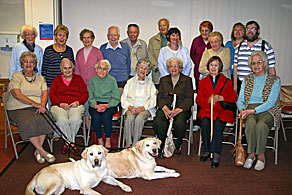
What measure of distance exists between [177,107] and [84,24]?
303cm

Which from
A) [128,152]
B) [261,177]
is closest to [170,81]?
[128,152]

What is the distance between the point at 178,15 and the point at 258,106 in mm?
3084

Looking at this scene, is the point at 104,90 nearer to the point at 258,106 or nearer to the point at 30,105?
the point at 30,105

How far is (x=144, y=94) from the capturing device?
3924 millimetres

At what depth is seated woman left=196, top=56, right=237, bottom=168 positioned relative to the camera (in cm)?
347

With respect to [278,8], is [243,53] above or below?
below

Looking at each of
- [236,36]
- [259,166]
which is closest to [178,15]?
[236,36]

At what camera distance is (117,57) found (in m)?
4.32

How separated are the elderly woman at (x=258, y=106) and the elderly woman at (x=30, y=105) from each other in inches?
94.6

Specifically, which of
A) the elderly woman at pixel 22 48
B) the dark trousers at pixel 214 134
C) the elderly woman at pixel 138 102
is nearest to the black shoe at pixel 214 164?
the dark trousers at pixel 214 134

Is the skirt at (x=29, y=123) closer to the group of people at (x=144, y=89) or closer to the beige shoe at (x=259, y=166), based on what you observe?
the group of people at (x=144, y=89)

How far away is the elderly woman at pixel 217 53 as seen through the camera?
3.97 meters

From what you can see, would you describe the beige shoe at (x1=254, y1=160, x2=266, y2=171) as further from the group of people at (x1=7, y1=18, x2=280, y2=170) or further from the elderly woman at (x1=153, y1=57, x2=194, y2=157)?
the elderly woman at (x1=153, y1=57, x2=194, y2=157)

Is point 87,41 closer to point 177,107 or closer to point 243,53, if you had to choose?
point 177,107
